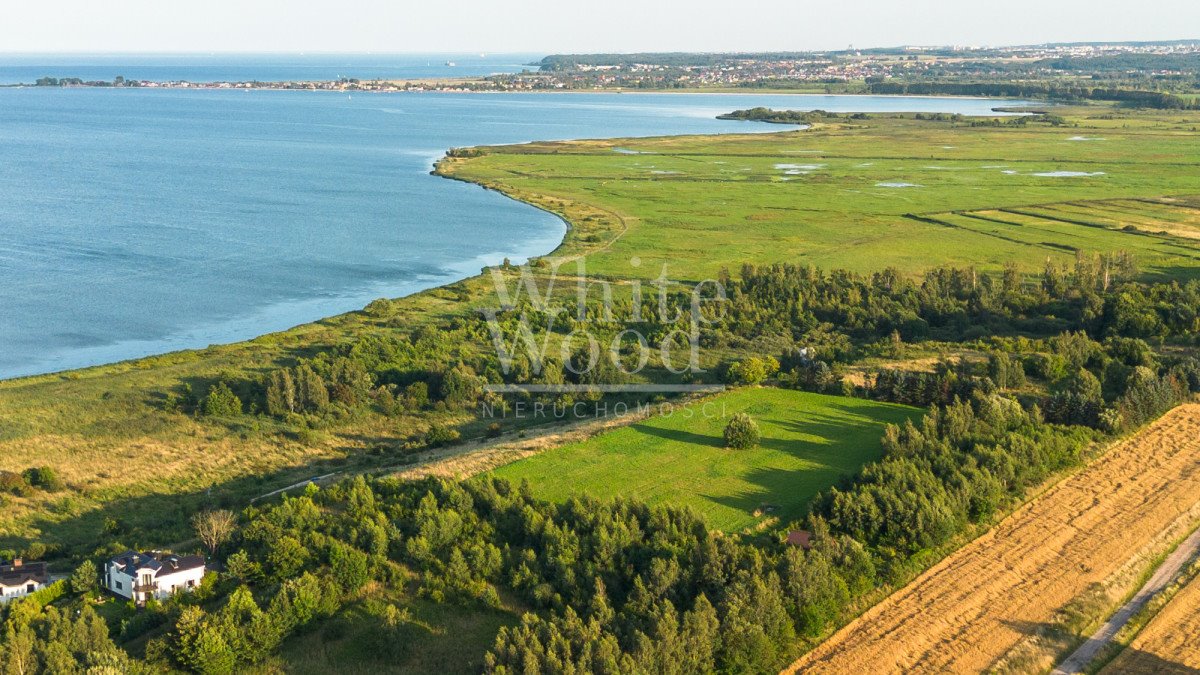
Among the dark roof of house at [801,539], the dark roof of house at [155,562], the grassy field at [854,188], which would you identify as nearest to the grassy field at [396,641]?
the dark roof of house at [155,562]

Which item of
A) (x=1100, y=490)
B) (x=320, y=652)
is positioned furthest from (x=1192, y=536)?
(x=320, y=652)

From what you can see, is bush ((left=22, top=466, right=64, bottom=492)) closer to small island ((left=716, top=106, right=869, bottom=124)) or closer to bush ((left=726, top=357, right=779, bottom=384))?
bush ((left=726, top=357, right=779, bottom=384))

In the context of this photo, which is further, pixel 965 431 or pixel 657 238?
pixel 657 238

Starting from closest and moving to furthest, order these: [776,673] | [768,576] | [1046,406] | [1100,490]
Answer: [776,673]
[768,576]
[1100,490]
[1046,406]

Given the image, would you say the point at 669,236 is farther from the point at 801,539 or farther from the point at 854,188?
the point at 801,539

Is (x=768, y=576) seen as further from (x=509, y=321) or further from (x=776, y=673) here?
(x=509, y=321)

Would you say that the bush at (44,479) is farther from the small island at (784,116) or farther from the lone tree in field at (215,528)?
the small island at (784,116)
